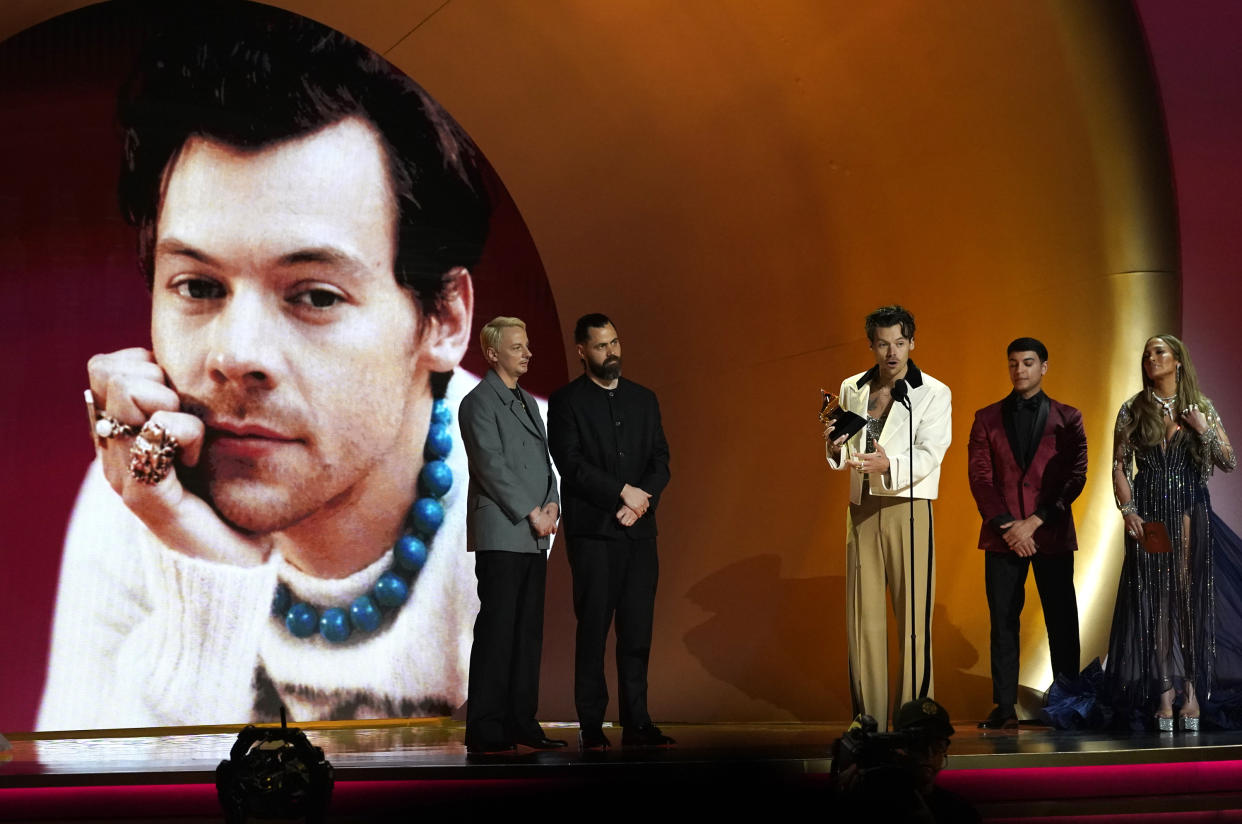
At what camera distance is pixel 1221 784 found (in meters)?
3.75

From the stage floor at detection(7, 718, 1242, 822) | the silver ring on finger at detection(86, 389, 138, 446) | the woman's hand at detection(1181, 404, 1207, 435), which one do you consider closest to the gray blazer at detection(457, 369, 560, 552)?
the stage floor at detection(7, 718, 1242, 822)

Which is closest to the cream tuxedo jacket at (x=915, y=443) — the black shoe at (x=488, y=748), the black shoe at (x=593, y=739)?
the black shoe at (x=593, y=739)

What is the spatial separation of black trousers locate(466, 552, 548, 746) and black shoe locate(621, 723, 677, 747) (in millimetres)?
319

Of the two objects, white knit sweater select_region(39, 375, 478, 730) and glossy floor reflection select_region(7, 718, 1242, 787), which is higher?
white knit sweater select_region(39, 375, 478, 730)

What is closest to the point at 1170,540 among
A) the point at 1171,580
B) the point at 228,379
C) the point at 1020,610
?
the point at 1171,580

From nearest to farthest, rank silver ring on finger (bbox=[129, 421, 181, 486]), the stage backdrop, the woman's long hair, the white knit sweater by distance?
1. the woman's long hair
2. the stage backdrop
3. the white knit sweater
4. silver ring on finger (bbox=[129, 421, 181, 486])

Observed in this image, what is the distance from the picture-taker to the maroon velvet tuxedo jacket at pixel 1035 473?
197 inches

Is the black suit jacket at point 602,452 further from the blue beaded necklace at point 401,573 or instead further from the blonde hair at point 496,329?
the blue beaded necklace at point 401,573

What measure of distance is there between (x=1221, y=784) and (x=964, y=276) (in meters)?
2.56

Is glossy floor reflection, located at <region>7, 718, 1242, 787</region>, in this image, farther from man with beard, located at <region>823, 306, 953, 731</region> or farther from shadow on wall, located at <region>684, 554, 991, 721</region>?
shadow on wall, located at <region>684, 554, 991, 721</region>

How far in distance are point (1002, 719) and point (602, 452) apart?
71.5 inches

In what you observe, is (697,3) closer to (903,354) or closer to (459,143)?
(459,143)

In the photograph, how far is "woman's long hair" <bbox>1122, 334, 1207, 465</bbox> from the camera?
466 centimetres

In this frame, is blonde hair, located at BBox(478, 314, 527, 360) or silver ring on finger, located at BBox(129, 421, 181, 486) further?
silver ring on finger, located at BBox(129, 421, 181, 486)
